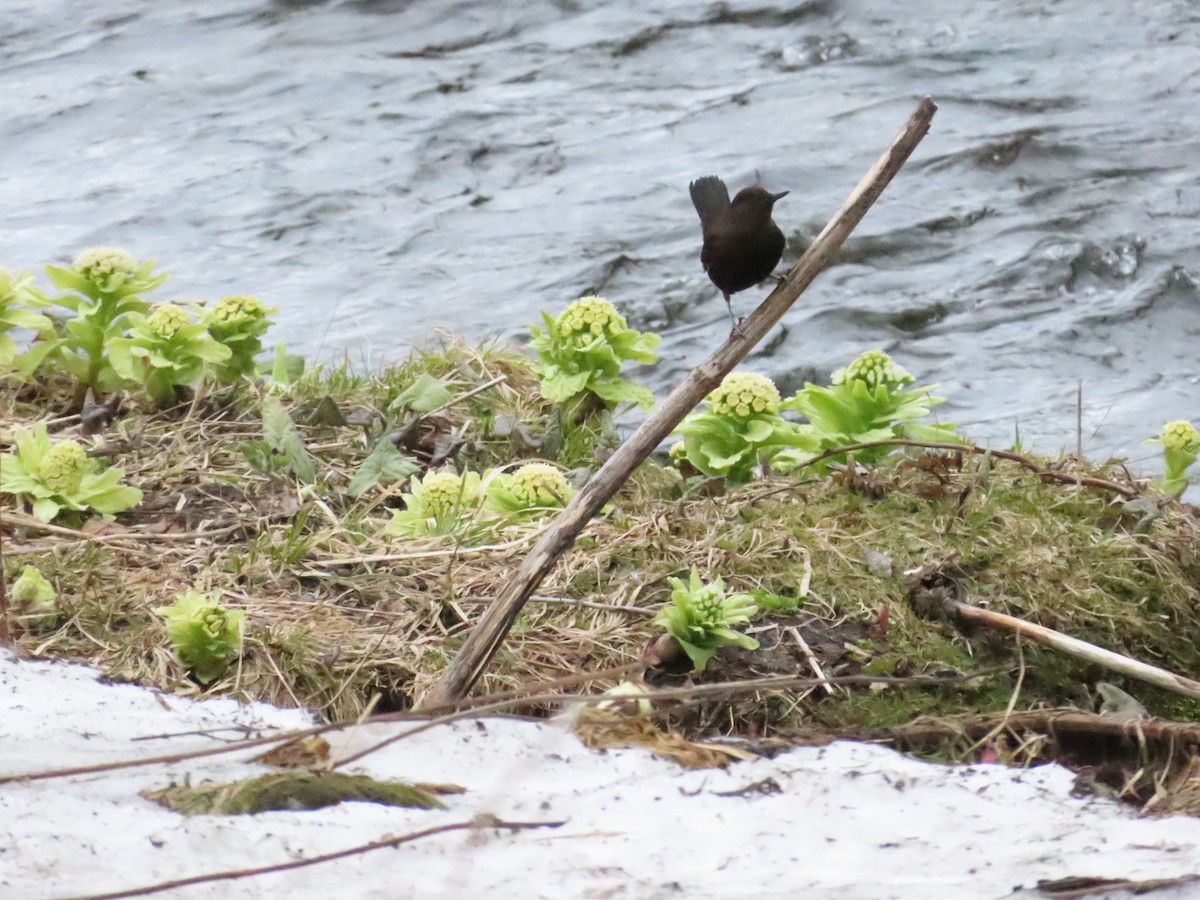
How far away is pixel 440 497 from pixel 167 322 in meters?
1.01

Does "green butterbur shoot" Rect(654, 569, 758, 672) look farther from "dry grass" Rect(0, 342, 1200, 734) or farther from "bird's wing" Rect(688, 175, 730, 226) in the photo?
"bird's wing" Rect(688, 175, 730, 226)

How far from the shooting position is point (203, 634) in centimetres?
236

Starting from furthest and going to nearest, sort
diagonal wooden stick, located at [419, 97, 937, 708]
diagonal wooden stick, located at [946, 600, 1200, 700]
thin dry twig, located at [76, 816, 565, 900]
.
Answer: diagonal wooden stick, located at [946, 600, 1200, 700] → diagonal wooden stick, located at [419, 97, 937, 708] → thin dry twig, located at [76, 816, 565, 900]

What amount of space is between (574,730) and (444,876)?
577 mm

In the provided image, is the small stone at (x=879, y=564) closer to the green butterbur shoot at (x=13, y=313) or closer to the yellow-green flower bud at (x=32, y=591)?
the yellow-green flower bud at (x=32, y=591)

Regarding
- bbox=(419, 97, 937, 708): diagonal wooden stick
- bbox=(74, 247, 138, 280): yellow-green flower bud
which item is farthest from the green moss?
bbox=(74, 247, 138, 280): yellow-green flower bud

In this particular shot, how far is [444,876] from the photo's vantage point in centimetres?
145

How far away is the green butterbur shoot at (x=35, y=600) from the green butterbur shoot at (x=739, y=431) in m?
1.44

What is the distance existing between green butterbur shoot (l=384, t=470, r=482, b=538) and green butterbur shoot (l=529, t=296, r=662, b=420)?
64 cm

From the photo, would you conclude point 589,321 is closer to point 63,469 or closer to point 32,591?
point 63,469

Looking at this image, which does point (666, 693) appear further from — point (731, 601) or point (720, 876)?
point (731, 601)

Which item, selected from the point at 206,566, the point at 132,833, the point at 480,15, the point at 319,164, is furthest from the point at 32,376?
the point at 480,15

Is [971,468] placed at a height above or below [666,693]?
below

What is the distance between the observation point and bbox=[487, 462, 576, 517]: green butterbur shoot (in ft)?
10.1
